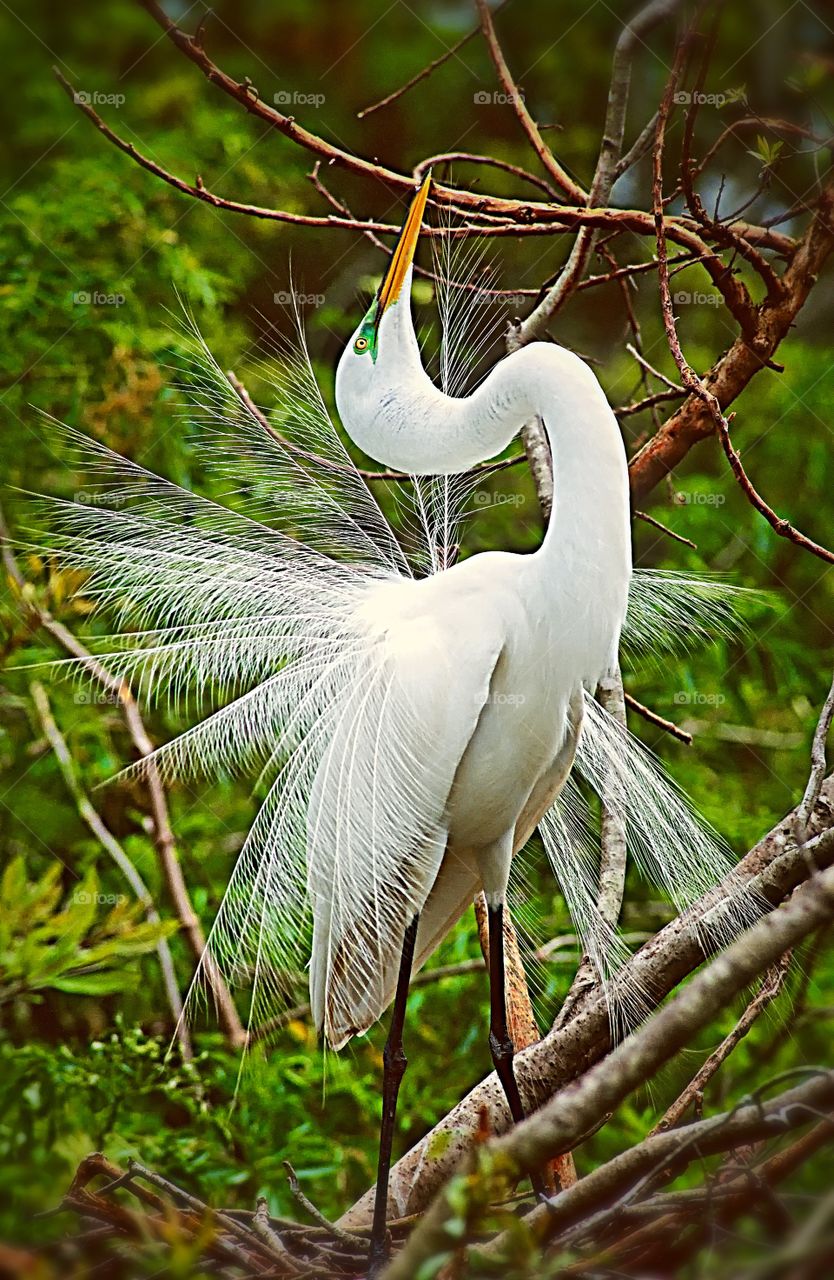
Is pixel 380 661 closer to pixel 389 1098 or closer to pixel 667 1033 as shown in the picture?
pixel 389 1098

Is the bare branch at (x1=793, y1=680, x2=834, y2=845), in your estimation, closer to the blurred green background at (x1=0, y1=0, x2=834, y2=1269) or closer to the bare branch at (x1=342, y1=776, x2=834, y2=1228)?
the bare branch at (x1=342, y1=776, x2=834, y2=1228)

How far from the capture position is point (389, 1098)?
74.3 inches

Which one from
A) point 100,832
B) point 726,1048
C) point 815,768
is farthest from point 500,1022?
point 100,832

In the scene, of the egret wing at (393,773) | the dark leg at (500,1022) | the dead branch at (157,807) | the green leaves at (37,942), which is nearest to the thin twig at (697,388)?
the egret wing at (393,773)

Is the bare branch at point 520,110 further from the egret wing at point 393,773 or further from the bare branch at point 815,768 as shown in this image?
the bare branch at point 815,768

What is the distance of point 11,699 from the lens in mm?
2750

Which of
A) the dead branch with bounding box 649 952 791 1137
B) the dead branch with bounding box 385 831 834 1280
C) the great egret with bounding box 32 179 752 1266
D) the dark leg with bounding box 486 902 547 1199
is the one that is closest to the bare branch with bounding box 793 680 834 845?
the dead branch with bounding box 649 952 791 1137

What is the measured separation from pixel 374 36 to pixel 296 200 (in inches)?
21.5

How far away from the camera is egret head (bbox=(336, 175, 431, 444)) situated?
175cm

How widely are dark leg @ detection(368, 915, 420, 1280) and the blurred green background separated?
1.00 ft

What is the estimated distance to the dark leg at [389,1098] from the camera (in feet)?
5.45

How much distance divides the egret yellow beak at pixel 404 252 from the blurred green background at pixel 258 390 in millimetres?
247

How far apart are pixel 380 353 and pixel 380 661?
41 cm

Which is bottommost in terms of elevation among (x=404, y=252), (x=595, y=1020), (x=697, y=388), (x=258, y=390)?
(x=595, y=1020)
